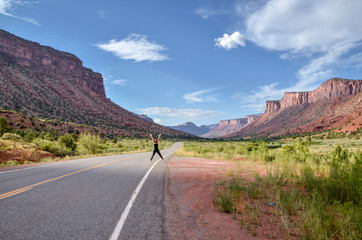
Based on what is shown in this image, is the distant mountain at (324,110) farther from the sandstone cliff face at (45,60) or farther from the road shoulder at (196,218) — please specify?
the sandstone cliff face at (45,60)

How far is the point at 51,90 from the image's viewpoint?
89.1 m

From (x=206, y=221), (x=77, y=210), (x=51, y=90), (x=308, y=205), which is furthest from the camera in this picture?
(x=51, y=90)

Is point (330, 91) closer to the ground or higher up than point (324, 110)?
higher up

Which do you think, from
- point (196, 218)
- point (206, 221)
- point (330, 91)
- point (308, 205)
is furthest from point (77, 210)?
point (330, 91)

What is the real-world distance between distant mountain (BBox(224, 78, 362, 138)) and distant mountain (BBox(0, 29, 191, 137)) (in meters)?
72.5

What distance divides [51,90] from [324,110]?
133689mm

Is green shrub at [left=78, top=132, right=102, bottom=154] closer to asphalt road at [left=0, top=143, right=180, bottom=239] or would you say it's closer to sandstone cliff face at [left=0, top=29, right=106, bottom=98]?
asphalt road at [left=0, top=143, right=180, bottom=239]

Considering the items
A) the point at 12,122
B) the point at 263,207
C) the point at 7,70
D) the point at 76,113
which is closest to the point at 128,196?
the point at 263,207

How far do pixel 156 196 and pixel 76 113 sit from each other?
87.5 metres

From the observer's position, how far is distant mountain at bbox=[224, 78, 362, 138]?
92875 mm

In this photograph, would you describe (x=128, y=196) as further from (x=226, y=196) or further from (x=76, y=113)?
(x=76, y=113)

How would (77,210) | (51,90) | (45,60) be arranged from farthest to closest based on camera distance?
1. (45,60)
2. (51,90)
3. (77,210)

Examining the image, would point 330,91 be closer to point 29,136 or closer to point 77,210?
point 29,136

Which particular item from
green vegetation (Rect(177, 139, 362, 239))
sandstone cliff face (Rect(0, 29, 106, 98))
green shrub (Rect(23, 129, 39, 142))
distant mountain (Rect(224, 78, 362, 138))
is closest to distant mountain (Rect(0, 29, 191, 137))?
sandstone cliff face (Rect(0, 29, 106, 98))
